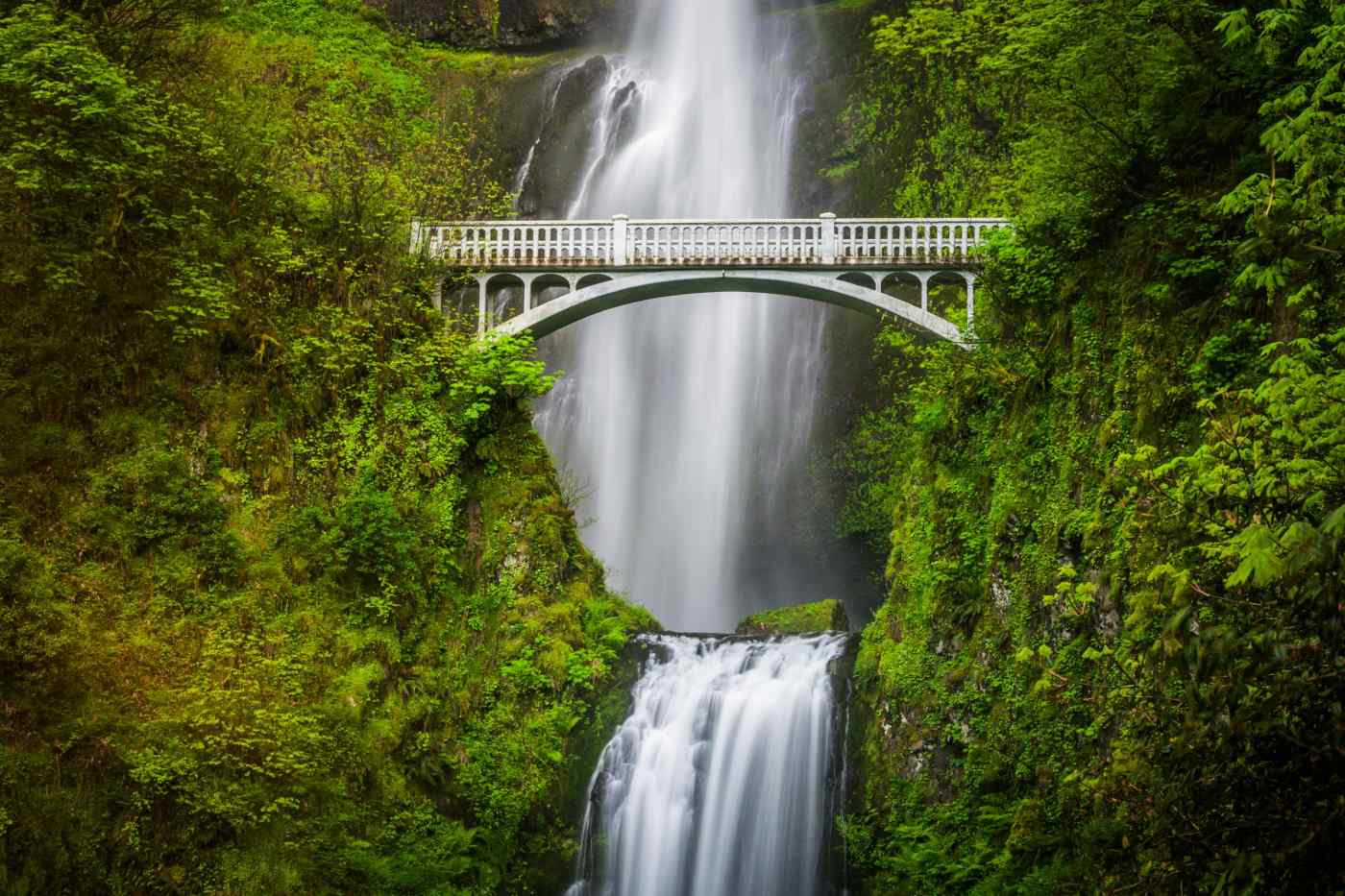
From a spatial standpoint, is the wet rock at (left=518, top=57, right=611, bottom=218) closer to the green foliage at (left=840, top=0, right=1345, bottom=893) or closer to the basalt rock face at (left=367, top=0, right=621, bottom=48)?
the basalt rock face at (left=367, top=0, right=621, bottom=48)

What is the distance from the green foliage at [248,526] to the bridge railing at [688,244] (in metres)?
0.99

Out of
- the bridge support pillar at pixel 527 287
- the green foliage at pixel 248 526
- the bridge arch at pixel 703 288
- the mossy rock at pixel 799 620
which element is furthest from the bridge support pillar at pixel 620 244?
the mossy rock at pixel 799 620

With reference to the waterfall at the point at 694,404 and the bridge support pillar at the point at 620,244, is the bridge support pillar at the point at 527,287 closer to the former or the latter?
the bridge support pillar at the point at 620,244

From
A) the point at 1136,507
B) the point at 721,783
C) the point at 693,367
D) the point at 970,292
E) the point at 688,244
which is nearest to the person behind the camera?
the point at 1136,507

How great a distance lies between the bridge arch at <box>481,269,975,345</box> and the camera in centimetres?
1927

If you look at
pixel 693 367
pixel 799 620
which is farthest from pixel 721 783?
pixel 693 367

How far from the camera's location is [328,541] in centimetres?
1630

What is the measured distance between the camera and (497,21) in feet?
110

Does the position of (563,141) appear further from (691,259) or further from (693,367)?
(691,259)

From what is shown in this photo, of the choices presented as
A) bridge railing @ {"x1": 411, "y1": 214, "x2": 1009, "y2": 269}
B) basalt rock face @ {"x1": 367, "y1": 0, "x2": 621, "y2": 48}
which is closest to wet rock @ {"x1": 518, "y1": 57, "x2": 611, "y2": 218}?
basalt rock face @ {"x1": 367, "y1": 0, "x2": 621, "y2": 48}

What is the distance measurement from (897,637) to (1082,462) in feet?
14.2

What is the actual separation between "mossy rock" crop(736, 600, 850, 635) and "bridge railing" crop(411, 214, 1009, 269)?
657 cm

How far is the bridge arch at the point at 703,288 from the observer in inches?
758

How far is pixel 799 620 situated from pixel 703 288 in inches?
249
